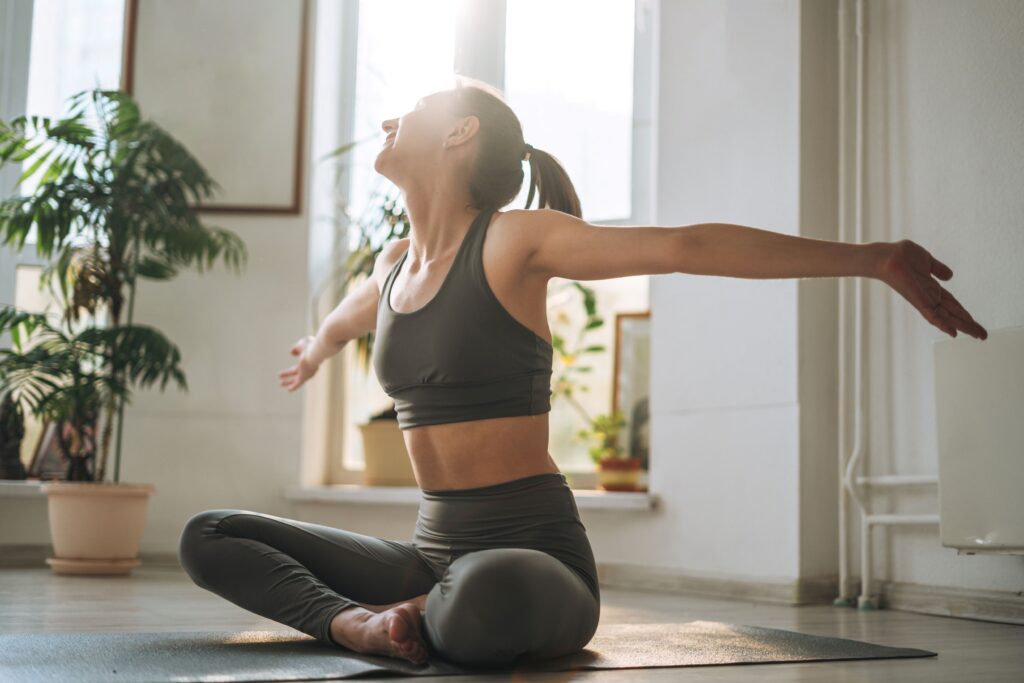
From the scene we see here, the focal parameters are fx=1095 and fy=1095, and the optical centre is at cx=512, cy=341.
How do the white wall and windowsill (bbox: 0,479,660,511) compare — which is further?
windowsill (bbox: 0,479,660,511)

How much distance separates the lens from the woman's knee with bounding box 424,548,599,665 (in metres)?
1.43

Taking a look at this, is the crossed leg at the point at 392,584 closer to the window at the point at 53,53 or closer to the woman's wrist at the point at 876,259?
the woman's wrist at the point at 876,259

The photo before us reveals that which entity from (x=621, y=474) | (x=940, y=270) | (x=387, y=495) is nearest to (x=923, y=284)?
(x=940, y=270)

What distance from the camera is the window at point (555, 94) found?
4.11 metres

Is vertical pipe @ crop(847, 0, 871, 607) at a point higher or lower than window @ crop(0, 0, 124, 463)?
lower

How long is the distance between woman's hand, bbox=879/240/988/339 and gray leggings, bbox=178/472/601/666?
60 centimetres

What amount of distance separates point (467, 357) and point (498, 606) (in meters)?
0.40

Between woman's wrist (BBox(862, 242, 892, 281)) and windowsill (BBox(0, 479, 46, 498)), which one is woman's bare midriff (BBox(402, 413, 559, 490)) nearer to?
woman's wrist (BBox(862, 242, 892, 281))

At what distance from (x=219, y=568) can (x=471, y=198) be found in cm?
73

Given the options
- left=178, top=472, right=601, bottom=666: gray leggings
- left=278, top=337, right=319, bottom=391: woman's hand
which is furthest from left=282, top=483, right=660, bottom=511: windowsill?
left=178, top=472, right=601, bottom=666: gray leggings

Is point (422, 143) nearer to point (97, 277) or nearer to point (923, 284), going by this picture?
point (923, 284)

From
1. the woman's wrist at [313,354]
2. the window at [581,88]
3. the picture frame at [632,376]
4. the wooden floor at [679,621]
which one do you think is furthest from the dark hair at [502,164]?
the window at [581,88]

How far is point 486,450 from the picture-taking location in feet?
5.52

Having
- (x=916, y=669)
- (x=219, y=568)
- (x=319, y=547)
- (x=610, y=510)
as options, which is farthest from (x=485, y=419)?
(x=610, y=510)
